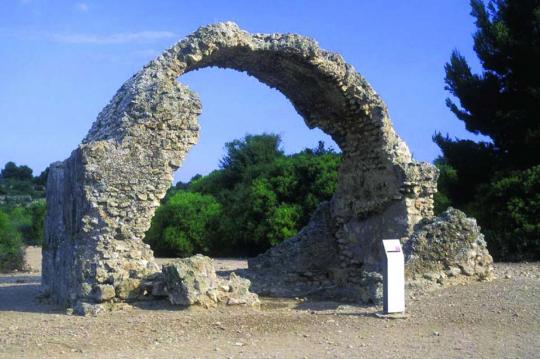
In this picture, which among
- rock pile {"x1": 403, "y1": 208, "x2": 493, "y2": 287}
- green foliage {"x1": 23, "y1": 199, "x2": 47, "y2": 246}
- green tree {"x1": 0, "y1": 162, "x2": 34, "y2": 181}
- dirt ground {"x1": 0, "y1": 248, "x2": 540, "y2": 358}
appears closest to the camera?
dirt ground {"x1": 0, "y1": 248, "x2": 540, "y2": 358}

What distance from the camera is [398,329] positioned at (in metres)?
7.16

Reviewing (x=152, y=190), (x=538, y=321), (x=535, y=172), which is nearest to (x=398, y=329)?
(x=538, y=321)

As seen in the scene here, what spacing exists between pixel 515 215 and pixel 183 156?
29.5 ft

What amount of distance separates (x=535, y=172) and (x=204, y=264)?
9.57 metres

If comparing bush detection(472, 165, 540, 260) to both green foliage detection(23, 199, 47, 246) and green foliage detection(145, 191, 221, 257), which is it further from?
green foliage detection(23, 199, 47, 246)

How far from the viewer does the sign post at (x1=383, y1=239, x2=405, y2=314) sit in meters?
7.61

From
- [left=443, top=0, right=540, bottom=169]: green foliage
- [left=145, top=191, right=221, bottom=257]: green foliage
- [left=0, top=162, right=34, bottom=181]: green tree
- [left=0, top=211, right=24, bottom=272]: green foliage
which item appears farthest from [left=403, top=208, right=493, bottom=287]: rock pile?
[left=0, top=162, right=34, bottom=181]: green tree

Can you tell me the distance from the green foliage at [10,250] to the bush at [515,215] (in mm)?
12037

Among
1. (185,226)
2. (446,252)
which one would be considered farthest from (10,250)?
(446,252)

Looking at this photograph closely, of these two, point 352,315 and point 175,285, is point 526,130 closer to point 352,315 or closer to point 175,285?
point 352,315

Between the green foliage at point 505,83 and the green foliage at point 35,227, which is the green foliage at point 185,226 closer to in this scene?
the green foliage at point 35,227

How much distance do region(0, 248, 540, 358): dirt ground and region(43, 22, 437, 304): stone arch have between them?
0.88 meters

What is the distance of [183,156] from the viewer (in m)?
9.04

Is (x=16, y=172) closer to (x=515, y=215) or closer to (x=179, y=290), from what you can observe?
(x=515, y=215)
